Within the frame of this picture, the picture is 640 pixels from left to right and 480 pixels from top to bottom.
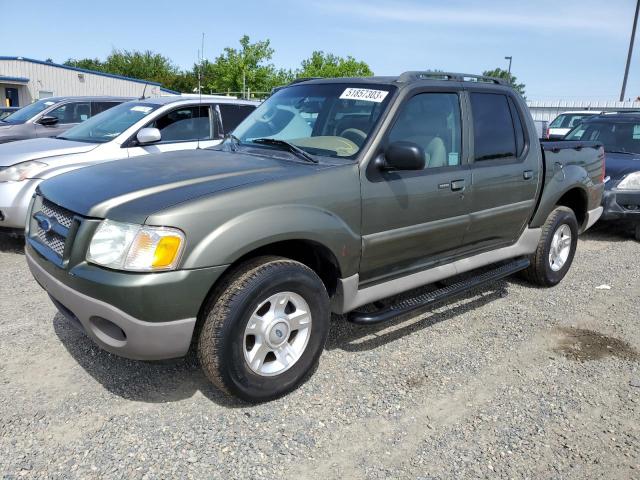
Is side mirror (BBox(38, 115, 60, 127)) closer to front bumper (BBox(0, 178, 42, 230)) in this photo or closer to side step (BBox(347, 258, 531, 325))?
front bumper (BBox(0, 178, 42, 230))

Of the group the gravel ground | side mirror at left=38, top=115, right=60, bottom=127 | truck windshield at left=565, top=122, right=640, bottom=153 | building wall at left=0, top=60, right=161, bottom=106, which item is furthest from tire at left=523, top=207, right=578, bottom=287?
building wall at left=0, top=60, right=161, bottom=106

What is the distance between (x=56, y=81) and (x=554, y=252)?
3999 centimetres

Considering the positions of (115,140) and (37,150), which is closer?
(37,150)

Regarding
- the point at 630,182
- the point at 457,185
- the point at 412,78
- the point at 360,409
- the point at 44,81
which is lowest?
the point at 360,409

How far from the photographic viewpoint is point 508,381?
348 cm

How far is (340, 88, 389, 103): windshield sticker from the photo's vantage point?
3627 mm

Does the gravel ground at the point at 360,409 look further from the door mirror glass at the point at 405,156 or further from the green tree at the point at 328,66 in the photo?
the green tree at the point at 328,66

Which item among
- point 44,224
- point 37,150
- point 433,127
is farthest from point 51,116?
point 433,127

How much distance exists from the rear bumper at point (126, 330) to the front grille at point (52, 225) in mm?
233

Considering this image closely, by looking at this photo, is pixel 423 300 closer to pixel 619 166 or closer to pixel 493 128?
pixel 493 128

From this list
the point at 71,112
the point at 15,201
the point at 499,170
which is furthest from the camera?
the point at 71,112

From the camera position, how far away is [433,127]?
3867 millimetres

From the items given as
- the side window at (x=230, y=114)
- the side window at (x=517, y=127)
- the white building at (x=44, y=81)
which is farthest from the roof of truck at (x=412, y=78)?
the white building at (x=44, y=81)

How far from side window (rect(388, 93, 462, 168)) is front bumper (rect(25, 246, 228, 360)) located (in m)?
1.74
